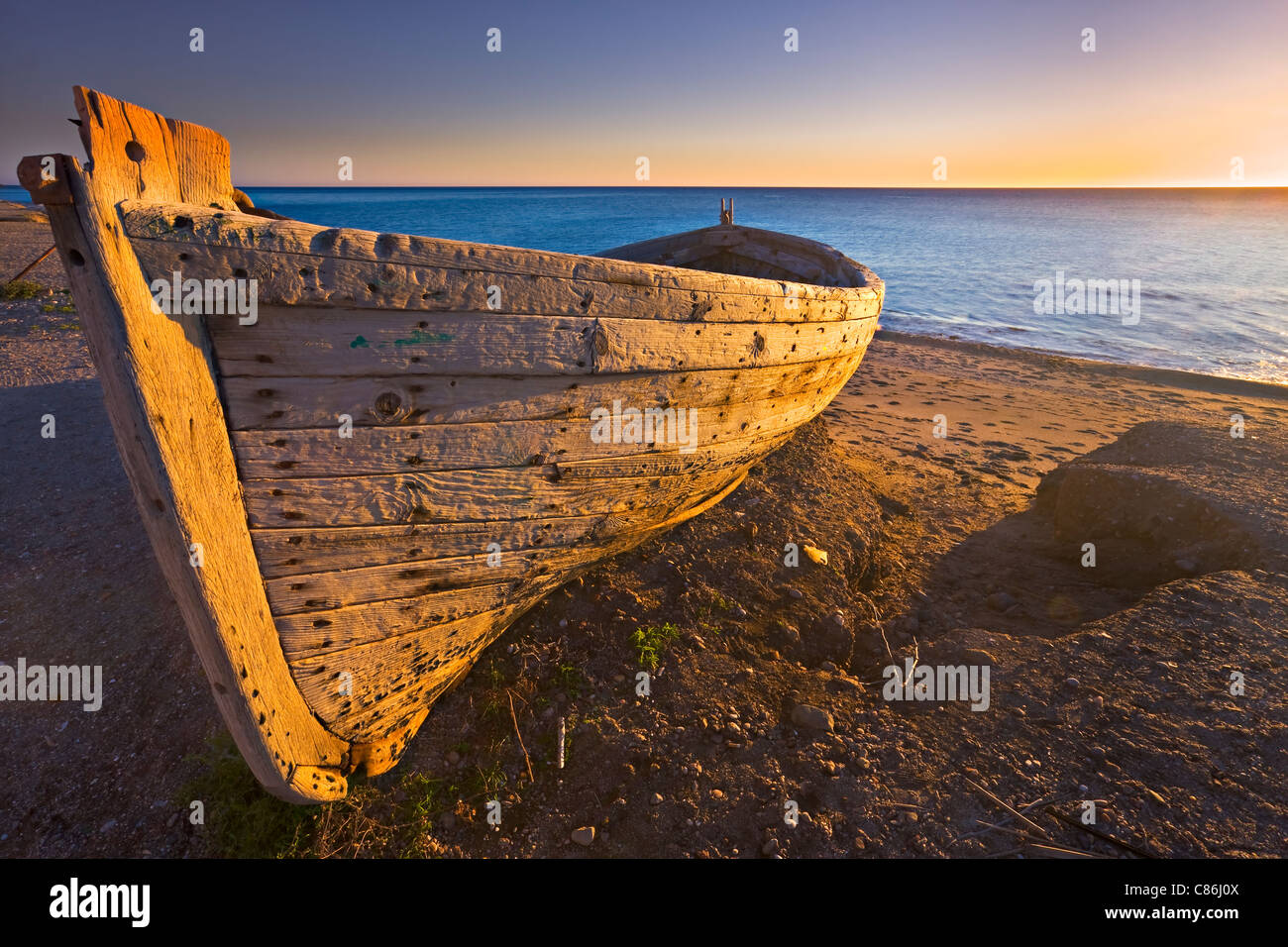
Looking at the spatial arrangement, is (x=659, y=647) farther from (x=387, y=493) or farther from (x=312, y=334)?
(x=312, y=334)

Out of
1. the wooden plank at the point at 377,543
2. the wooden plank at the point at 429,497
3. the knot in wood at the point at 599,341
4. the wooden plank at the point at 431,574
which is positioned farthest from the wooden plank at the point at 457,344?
the wooden plank at the point at 431,574

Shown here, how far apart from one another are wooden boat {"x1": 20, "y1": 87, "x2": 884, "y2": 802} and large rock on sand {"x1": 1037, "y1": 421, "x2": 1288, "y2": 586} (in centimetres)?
378

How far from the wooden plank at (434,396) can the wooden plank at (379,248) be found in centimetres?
42

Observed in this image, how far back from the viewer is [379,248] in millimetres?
1973

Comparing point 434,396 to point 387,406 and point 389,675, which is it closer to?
point 387,406

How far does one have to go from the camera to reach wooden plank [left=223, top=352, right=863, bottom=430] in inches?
77.8

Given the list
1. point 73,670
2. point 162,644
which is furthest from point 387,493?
point 73,670

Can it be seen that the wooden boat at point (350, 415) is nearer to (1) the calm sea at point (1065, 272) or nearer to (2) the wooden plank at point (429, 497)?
(2) the wooden plank at point (429, 497)

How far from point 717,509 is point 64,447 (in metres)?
6.52

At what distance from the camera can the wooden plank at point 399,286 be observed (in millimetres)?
1719

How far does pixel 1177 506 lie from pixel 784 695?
3.82 m

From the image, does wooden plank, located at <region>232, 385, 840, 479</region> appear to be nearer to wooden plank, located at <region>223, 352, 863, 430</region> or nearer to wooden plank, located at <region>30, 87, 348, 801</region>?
wooden plank, located at <region>223, 352, 863, 430</region>

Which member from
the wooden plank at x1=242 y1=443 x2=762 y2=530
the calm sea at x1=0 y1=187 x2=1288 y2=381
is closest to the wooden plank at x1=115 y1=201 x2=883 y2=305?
the wooden plank at x1=242 y1=443 x2=762 y2=530

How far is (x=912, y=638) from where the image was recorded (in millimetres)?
3857
